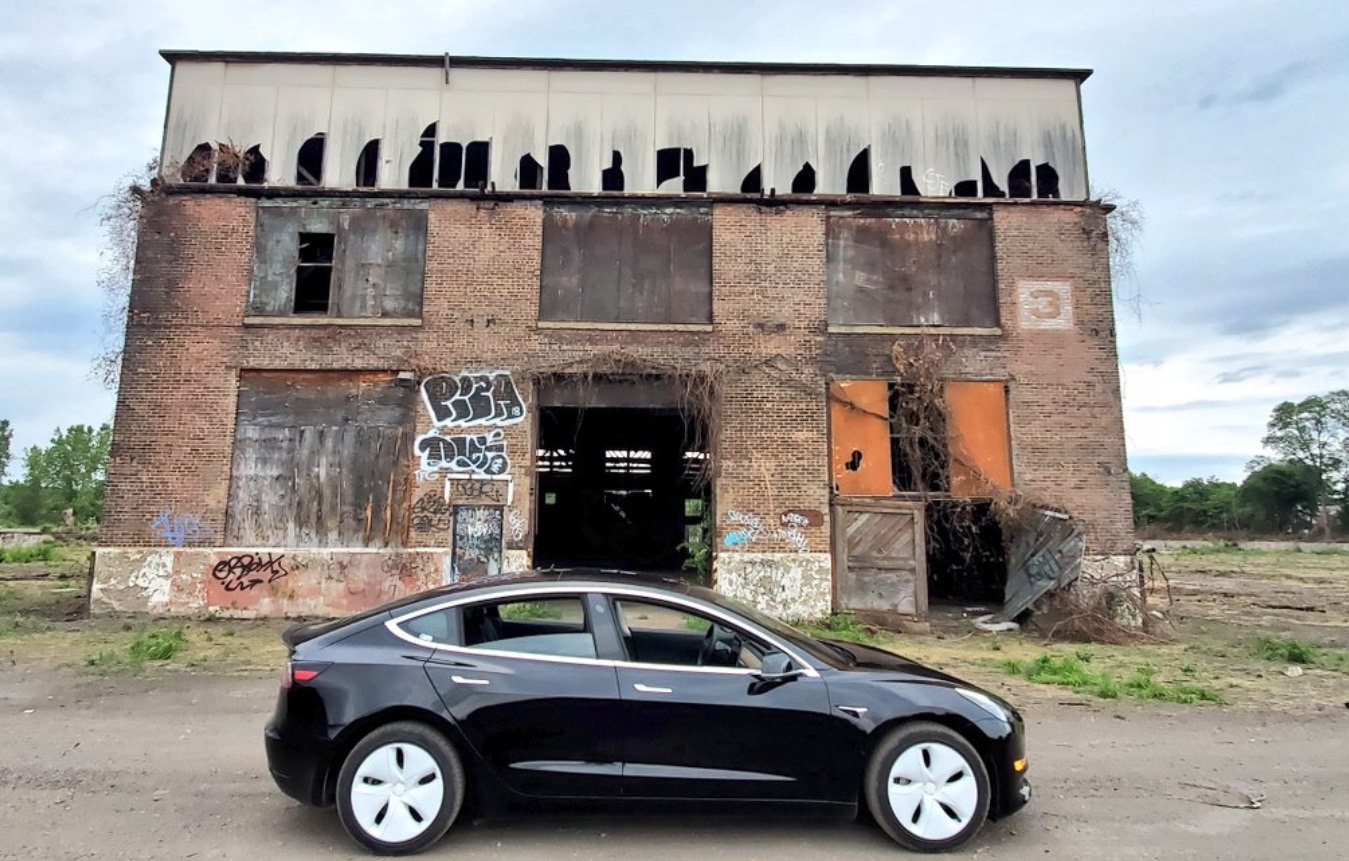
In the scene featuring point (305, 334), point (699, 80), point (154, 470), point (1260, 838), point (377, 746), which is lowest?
point (1260, 838)

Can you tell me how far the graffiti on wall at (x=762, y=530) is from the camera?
528 inches

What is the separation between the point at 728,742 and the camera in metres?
4.20

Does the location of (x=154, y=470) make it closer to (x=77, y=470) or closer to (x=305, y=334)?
(x=305, y=334)

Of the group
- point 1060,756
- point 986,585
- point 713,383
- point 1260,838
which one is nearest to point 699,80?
point 713,383

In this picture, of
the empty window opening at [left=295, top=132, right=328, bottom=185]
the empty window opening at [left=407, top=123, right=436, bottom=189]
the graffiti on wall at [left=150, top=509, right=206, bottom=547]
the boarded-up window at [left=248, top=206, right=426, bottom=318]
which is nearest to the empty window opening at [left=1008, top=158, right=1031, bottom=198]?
the empty window opening at [left=407, top=123, right=436, bottom=189]

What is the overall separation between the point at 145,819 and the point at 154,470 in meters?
10.6

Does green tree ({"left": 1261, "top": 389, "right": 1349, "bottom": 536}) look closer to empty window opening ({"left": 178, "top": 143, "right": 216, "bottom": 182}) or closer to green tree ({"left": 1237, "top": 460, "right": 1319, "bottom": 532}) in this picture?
green tree ({"left": 1237, "top": 460, "right": 1319, "bottom": 532})

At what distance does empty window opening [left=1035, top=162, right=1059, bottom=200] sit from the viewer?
1481 cm

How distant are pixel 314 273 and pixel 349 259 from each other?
981 mm

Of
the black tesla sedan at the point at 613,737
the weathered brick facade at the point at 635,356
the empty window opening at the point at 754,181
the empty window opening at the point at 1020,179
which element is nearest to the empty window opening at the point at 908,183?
the weathered brick facade at the point at 635,356

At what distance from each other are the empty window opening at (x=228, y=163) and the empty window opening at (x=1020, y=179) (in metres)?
14.2

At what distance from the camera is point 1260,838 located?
175 inches

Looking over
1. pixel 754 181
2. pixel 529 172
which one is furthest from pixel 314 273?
pixel 754 181

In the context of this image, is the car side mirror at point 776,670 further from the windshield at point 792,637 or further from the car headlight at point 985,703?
the car headlight at point 985,703
